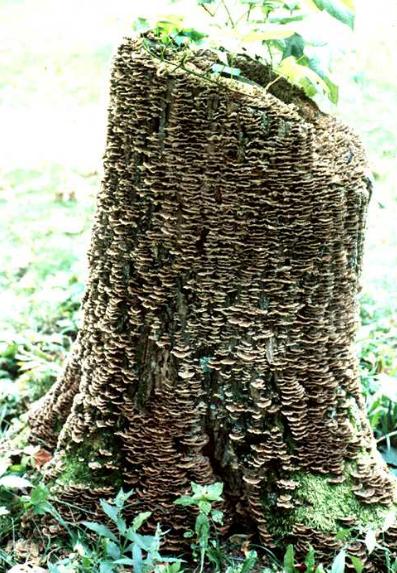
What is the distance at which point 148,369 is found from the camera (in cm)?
234

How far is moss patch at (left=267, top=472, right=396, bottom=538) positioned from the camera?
2344 millimetres

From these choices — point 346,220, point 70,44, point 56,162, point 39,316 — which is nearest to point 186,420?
point 346,220

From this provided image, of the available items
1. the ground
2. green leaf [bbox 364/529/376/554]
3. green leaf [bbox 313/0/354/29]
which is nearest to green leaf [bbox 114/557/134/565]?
green leaf [bbox 364/529/376/554]

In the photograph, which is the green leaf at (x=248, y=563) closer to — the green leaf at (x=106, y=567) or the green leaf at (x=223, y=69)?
the green leaf at (x=106, y=567)

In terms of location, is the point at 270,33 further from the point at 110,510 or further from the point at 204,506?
the point at 110,510

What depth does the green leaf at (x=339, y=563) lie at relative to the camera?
214 cm

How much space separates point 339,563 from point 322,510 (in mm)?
222

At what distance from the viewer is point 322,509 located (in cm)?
236

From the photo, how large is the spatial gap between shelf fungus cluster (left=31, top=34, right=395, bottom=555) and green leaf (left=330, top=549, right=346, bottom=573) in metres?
0.13

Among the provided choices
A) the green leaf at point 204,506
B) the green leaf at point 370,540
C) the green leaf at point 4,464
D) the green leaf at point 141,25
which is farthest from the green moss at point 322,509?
the green leaf at point 141,25

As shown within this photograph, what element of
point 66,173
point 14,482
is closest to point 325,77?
point 14,482

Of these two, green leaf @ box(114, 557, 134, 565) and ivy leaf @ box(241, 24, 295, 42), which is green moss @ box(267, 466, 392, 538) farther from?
ivy leaf @ box(241, 24, 295, 42)

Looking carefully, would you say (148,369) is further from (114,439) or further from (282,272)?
(282,272)

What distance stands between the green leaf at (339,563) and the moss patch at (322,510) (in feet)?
0.47
